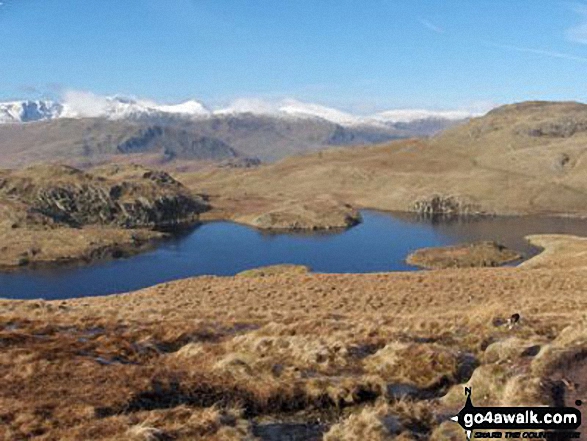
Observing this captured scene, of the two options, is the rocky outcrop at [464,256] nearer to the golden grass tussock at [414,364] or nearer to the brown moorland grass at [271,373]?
the brown moorland grass at [271,373]

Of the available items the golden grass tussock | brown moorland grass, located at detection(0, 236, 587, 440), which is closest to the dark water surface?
brown moorland grass, located at detection(0, 236, 587, 440)

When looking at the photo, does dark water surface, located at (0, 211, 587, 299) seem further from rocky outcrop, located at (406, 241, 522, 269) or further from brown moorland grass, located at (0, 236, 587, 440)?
brown moorland grass, located at (0, 236, 587, 440)

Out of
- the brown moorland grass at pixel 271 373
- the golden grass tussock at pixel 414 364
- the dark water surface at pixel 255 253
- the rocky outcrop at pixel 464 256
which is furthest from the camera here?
the rocky outcrop at pixel 464 256

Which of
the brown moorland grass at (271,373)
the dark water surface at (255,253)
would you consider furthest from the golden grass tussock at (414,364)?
the dark water surface at (255,253)

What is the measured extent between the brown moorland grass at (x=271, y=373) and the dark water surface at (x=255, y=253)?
3214 inches

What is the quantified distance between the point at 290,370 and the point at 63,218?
18171 cm

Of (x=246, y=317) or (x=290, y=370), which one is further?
(x=246, y=317)

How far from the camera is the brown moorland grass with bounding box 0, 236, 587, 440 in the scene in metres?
17.1

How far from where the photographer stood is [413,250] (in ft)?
474

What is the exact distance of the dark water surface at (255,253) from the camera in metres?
116

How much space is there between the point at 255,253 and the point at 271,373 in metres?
125

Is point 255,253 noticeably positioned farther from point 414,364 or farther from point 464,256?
point 414,364

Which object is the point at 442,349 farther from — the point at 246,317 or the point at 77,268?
the point at 77,268

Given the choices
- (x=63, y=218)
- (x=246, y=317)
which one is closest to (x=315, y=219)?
(x=63, y=218)
